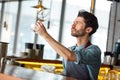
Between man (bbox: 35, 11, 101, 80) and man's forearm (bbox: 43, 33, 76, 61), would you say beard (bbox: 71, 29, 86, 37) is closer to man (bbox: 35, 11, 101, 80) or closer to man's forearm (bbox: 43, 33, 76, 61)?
man (bbox: 35, 11, 101, 80)

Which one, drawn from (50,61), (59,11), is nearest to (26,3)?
(59,11)

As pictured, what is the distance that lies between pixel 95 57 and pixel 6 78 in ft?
2.07

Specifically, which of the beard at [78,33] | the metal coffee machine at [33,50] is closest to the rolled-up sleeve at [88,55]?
the beard at [78,33]

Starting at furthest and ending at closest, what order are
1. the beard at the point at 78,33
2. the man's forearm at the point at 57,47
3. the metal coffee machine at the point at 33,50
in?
the metal coffee machine at the point at 33,50 → the beard at the point at 78,33 → the man's forearm at the point at 57,47

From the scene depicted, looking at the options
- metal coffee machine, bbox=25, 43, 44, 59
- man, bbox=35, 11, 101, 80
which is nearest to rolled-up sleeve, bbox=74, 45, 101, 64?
man, bbox=35, 11, 101, 80

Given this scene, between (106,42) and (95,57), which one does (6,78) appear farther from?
(106,42)

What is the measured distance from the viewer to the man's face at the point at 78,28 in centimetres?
213

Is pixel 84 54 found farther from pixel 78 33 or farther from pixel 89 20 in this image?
pixel 89 20

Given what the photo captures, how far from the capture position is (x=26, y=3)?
422 inches

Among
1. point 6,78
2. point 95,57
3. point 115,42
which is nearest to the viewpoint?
point 6,78

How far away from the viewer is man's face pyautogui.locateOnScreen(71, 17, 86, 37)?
2135 mm

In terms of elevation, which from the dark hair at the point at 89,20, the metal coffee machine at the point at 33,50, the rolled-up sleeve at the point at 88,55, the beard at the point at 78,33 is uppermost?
the dark hair at the point at 89,20

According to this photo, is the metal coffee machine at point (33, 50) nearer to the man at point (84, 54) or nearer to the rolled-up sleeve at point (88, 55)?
the man at point (84, 54)

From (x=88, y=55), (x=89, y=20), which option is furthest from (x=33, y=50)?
(x=88, y=55)
